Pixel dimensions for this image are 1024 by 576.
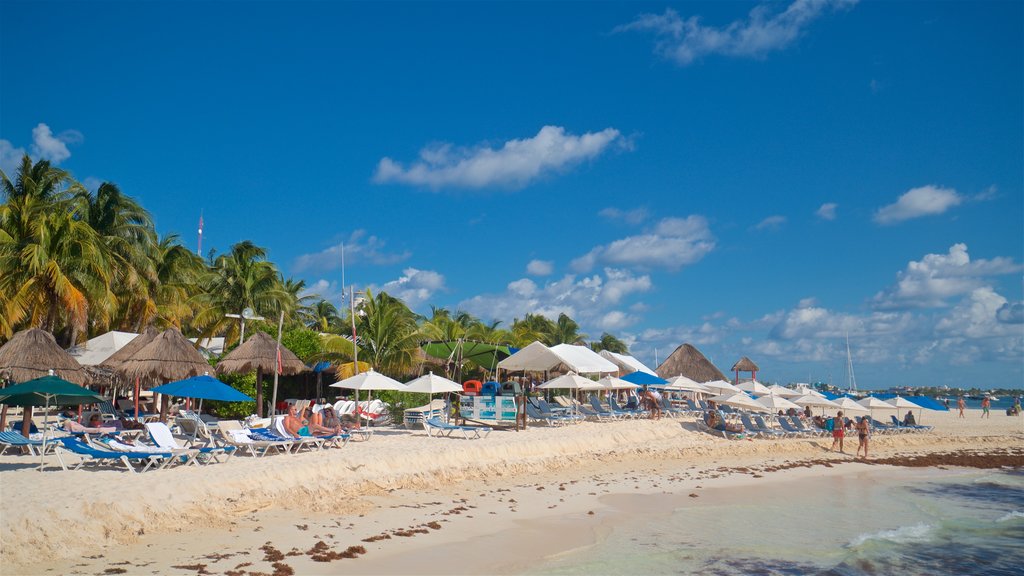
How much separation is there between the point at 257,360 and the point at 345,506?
345 inches

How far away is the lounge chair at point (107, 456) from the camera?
10.7m

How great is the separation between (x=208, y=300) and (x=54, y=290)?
875cm

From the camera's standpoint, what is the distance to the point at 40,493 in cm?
912

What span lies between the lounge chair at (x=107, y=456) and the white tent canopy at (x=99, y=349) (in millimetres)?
9538

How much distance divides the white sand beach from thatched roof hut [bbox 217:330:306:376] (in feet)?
10.8

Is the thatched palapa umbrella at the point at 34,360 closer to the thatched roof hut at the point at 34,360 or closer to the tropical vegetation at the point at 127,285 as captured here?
the thatched roof hut at the point at 34,360

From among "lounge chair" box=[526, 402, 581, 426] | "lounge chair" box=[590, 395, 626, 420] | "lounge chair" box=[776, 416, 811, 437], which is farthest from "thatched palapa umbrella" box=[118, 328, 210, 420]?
"lounge chair" box=[776, 416, 811, 437]

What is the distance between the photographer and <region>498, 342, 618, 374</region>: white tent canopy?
20.9 m

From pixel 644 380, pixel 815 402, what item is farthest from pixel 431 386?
pixel 815 402

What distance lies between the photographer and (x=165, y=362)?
56.7 ft

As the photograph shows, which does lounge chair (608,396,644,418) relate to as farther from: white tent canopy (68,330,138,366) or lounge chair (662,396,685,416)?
white tent canopy (68,330,138,366)

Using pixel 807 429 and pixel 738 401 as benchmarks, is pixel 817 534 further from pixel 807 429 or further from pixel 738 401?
pixel 807 429

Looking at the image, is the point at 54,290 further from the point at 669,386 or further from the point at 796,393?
the point at 796,393

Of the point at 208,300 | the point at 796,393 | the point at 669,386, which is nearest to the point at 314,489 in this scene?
the point at 669,386
